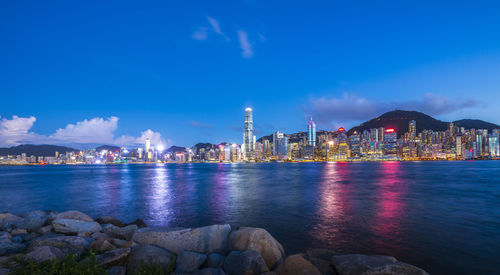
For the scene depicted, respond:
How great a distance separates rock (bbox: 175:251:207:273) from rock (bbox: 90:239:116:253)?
10.8 ft

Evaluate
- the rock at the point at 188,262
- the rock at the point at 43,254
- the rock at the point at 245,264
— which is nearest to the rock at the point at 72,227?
the rock at the point at 43,254

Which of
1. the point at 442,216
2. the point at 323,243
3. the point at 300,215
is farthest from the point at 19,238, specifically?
Answer: the point at 442,216

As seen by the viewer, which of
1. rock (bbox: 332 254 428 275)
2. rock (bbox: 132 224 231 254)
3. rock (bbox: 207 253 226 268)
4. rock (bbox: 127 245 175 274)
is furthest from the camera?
rock (bbox: 132 224 231 254)

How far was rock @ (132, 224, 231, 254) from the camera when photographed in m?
10.4

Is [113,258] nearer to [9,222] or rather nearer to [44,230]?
[44,230]

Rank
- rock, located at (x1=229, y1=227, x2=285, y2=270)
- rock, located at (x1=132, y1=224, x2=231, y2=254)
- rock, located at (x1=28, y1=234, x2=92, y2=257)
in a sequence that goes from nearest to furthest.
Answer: rock, located at (x1=28, y1=234, x2=92, y2=257)
rock, located at (x1=229, y1=227, x2=285, y2=270)
rock, located at (x1=132, y1=224, x2=231, y2=254)

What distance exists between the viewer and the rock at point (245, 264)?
25.6 ft

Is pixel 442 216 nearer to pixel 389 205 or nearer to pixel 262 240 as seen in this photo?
pixel 389 205

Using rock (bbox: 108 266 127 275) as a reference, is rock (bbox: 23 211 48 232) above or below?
below

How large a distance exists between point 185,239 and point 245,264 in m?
3.79

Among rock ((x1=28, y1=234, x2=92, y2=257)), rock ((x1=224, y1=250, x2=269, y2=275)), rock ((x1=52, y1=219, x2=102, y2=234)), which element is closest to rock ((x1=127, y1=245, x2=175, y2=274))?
rock ((x1=224, y1=250, x2=269, y2=275))

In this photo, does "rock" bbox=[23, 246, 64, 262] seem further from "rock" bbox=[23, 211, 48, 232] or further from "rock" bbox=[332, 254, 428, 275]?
"rock" bbox=[332, 254, 428, 275]

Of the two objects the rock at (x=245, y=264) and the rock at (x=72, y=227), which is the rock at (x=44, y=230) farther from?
the rock at (x=245, y=264)

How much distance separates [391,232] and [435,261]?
4.49 m
